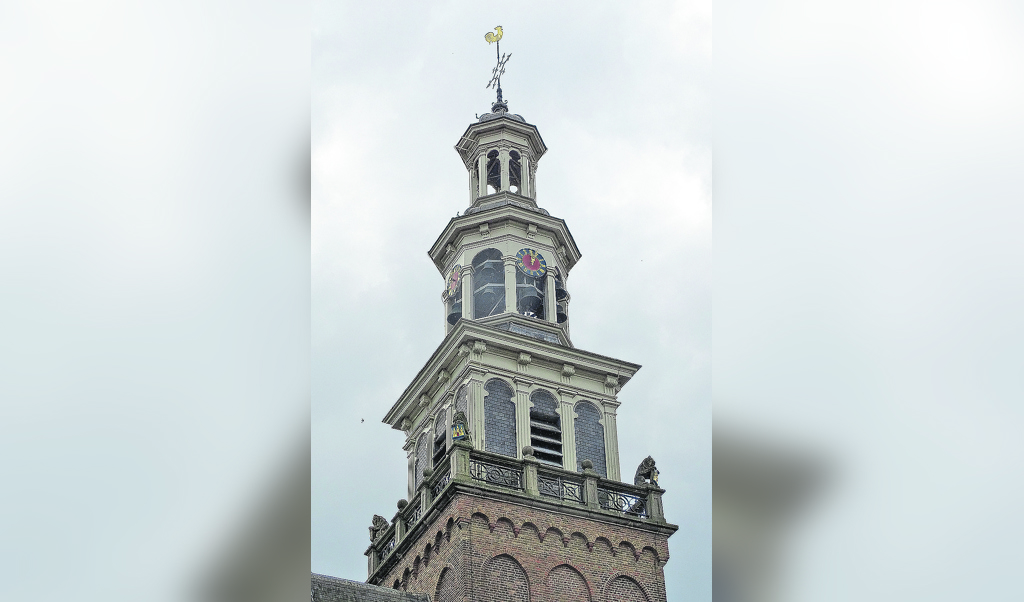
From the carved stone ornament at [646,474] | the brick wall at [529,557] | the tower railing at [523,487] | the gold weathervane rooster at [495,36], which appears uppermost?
the gold weathervane rooster at [495,36]

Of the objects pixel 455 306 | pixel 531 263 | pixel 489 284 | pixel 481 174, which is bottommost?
pixel 455 306

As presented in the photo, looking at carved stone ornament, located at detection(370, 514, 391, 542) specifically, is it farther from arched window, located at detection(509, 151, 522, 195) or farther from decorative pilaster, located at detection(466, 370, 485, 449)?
arched window, located at detection(509, 151, 522, 195)

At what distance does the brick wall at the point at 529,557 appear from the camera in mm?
30312

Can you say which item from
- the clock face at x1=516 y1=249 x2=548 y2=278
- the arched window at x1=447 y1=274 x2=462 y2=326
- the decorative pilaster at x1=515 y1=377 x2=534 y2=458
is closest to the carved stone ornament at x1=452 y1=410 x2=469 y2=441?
the decorative pilaster at x1=515 y1=377 x2=534 y2=458

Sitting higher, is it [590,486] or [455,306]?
[455,306]

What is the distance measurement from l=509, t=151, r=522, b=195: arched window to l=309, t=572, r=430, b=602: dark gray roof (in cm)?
1656

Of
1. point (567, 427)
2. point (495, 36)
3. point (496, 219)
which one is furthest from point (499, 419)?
point (495, 36)

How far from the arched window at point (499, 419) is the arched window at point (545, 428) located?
60 centimetres

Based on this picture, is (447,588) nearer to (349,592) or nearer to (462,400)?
(349,592)

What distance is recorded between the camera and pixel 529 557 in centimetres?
3098

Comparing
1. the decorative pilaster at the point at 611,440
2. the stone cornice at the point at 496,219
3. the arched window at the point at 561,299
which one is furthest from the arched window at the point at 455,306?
the decorative pilaster at the point at 611,440

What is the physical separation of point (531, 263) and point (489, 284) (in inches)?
61.9

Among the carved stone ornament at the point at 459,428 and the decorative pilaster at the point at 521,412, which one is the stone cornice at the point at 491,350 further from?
the carved stone ornament at the point at 459,428

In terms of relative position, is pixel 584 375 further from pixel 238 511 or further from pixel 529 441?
pixel 238 511
